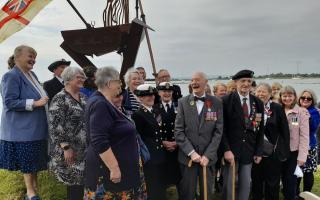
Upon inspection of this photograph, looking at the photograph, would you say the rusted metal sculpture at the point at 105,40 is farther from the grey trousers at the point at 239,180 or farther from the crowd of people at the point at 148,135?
the grey trousers at the point at 239,180

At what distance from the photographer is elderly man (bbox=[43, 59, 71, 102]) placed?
4.40 m

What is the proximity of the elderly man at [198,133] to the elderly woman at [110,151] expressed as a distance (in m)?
1.14

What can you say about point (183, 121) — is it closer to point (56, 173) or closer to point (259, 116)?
point (259, 116)

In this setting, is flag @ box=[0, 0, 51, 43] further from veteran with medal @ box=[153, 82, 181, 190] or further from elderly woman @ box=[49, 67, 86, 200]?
veteran with medal @ box=[153, 82, 181, 190]

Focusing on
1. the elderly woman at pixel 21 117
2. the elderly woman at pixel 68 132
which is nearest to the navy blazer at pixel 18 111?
the elderly woman at pixel 21 117

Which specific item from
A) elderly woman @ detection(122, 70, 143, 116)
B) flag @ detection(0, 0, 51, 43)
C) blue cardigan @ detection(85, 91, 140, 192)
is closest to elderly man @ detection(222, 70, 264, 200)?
elderly woman @ detection(122, 70, 143, 116)

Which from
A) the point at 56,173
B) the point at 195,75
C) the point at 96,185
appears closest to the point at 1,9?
the point at 56,173

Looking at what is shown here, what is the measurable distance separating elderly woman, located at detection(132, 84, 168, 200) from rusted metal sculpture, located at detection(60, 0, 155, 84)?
7.98 ft

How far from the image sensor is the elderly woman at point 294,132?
4523 mm

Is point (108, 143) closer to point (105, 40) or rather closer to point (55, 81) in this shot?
point (55, 81)

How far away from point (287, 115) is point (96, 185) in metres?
3.17

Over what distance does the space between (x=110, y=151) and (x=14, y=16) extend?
3464 mm

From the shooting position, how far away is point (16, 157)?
11.5 ft

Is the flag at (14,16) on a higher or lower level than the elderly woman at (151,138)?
higher
